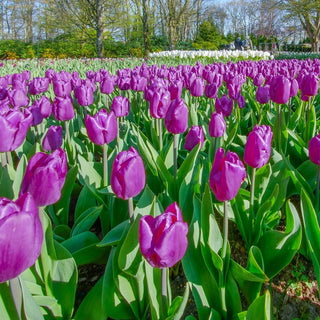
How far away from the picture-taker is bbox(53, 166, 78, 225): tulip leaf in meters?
1.56

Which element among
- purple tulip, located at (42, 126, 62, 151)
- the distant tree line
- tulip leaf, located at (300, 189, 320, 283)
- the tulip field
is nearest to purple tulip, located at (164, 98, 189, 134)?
the tulip field

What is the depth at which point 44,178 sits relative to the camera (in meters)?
0.87

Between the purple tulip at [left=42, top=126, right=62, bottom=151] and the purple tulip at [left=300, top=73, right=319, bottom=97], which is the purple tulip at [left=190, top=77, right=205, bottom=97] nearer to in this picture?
the purple tulip at [left=300, top=73, right=319, bottom=97]

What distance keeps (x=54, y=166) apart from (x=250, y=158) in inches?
26.9

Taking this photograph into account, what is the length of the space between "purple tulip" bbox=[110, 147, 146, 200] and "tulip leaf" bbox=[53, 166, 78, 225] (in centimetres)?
62

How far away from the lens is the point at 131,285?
108 cm

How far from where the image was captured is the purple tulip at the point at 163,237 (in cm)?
74

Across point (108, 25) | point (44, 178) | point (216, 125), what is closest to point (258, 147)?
point (216, 125)

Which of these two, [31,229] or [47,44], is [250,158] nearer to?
[31,229]

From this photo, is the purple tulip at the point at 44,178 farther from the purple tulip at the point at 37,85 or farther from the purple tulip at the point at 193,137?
the purple tulip at the point at 37,85

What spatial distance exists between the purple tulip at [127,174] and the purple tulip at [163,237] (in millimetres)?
217

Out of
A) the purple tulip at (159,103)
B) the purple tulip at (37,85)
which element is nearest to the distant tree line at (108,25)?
the purple tulip at (37,85)

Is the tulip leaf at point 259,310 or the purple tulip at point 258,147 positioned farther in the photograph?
the purple tulip at point 258,147

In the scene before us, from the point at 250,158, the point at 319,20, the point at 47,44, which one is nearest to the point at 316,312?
the point at 250,158
